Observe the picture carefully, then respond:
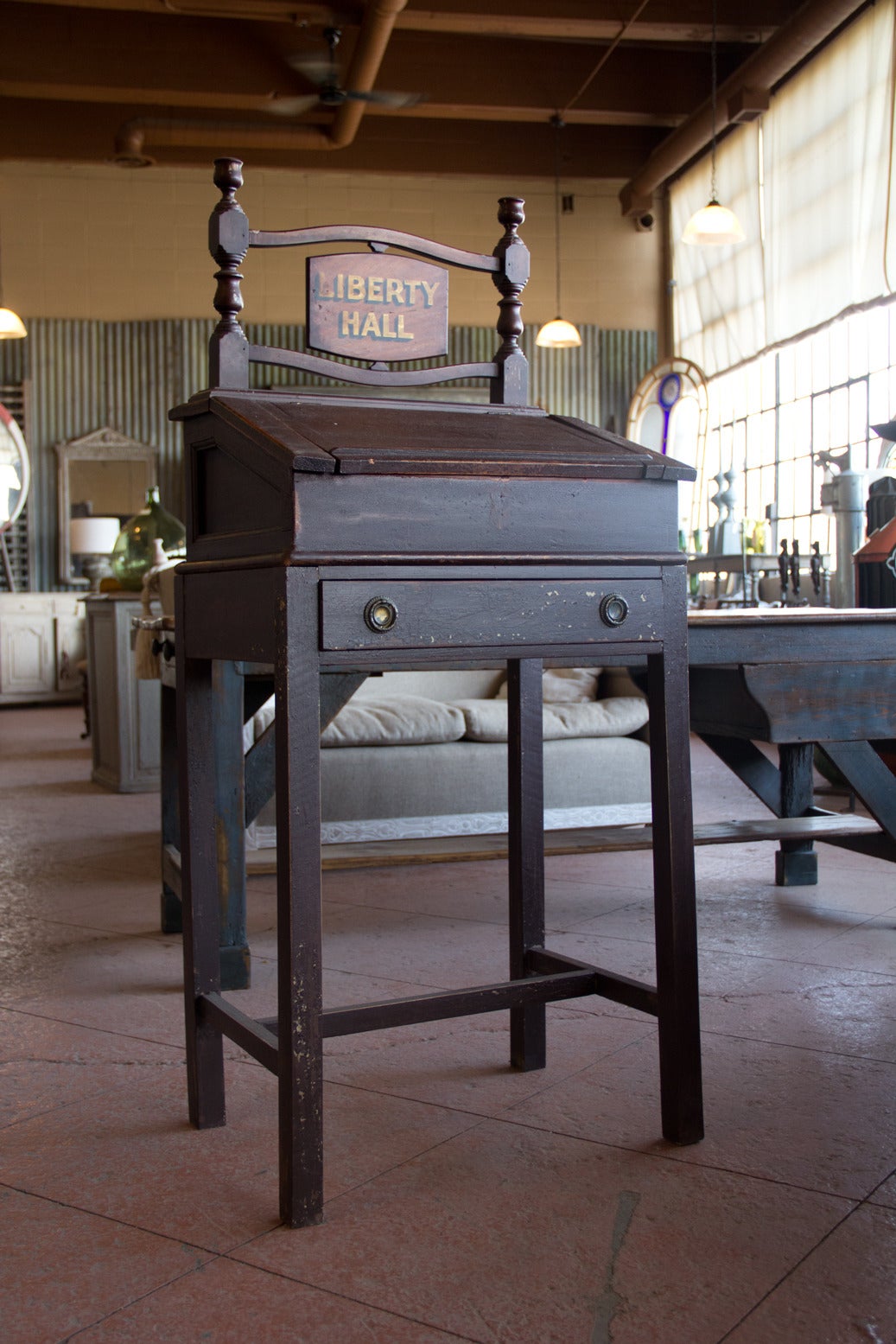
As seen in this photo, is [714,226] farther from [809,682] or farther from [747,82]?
[809,682]

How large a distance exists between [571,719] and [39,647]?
7.88 metres

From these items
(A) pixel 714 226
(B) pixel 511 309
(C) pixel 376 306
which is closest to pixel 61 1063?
(C) pixel 376 306

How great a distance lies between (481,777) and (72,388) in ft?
29.3

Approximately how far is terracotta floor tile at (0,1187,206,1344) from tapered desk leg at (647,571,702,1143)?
0.73m

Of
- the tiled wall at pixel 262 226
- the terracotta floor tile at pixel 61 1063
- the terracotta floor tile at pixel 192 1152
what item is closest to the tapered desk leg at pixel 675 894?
the terracotta floor tile at pixel 192 1152

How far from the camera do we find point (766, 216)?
31.8 ft

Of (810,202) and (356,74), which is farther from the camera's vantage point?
(356,74)

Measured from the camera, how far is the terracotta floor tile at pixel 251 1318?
134 centimetres

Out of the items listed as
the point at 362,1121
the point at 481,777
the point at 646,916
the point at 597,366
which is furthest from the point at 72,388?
the point at 362,1121

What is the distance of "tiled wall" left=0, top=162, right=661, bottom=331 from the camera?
1177cm

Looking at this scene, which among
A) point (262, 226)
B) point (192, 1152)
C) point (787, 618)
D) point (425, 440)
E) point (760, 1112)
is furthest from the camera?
point (262, 226)

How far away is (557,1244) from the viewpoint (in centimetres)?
154

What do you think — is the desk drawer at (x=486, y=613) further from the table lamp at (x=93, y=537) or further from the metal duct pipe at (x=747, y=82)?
the table lamp at (x=93, y=537)

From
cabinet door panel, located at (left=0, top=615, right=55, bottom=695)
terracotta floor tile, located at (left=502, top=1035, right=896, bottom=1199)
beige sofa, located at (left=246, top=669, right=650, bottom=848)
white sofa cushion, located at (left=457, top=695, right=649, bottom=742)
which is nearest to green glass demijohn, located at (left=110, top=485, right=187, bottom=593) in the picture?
beige sofa, located at (left=246, top=669, right=650, bottom=848)
